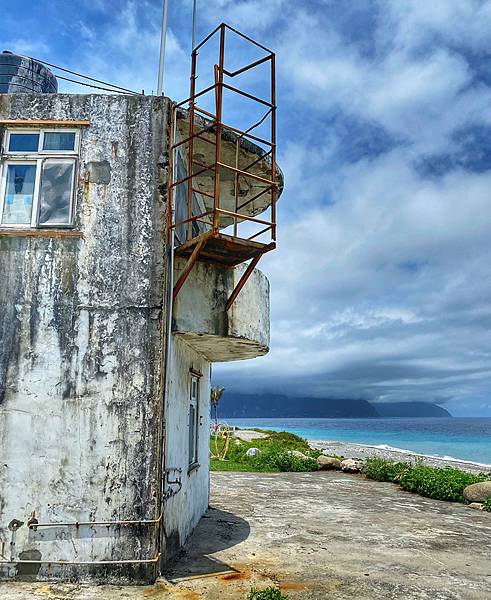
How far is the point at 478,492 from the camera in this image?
13.1 m

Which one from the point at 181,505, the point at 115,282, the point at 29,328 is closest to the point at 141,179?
the point at 115,282

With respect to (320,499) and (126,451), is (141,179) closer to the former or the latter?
(126,451)

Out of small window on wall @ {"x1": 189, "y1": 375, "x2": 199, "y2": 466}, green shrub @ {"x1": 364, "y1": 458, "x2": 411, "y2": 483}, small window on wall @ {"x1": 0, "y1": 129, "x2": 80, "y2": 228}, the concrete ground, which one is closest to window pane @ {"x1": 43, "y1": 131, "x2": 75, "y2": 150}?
small window on wall @ {"x1": 0, "y1": 129, "x2": 80, "y2": 228}

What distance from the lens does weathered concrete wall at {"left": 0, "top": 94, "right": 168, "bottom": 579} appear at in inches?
250

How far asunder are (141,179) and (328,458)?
54.6 feet

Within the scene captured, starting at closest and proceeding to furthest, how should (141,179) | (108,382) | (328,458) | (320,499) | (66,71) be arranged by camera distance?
(108,382) < (141,179) < (66,71) < (320,499) < (328,458)

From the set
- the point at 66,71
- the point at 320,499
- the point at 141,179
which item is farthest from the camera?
the point at 320,499

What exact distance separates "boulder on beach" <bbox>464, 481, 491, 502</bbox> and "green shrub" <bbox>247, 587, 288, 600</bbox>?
29.5 feet

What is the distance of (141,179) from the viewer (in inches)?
284

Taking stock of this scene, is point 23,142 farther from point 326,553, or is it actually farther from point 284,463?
point 284,463

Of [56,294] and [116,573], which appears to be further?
[56,294]

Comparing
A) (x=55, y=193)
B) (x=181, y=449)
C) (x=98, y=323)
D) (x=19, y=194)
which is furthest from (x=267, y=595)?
(x=19, y=194)

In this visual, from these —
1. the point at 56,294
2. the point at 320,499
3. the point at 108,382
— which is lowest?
the point at 320,499

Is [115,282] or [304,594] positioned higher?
[115,282]
